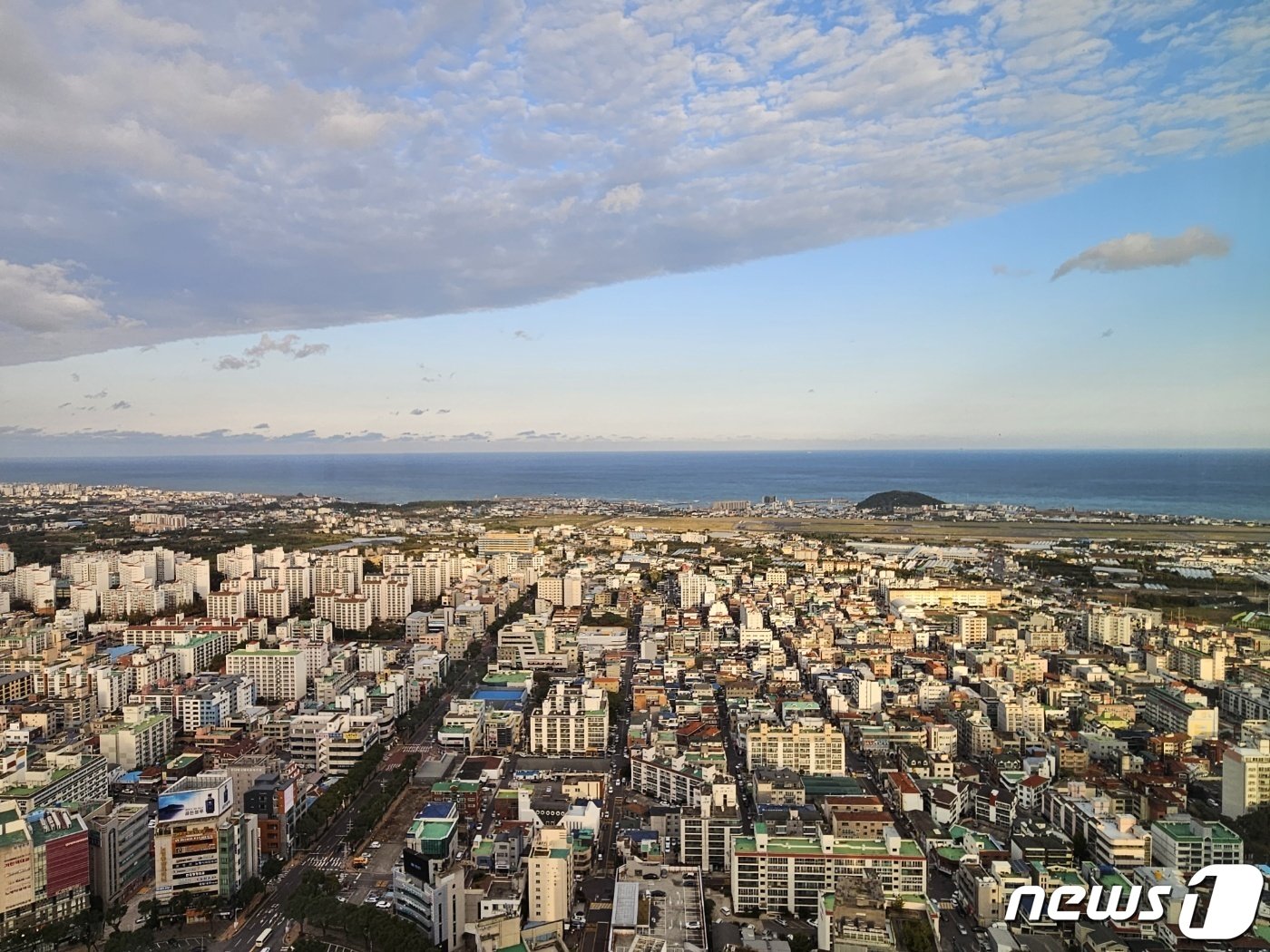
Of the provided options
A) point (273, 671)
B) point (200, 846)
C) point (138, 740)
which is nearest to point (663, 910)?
point (200, 846)

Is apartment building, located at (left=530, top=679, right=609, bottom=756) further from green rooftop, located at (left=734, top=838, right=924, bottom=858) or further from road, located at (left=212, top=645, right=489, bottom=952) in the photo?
green rooftop, located at (left=734, top=838, right=924, bottom=858)

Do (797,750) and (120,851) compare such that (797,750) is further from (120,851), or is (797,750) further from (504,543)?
(504,543)

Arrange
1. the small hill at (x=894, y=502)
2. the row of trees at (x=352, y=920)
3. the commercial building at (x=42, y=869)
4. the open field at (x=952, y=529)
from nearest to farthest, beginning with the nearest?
the row of trees at (x=352, y=920) < the commercial building at (x=42, y=869) < the open field at (x=952, y=529) < the small hill at (x=894, y=502)

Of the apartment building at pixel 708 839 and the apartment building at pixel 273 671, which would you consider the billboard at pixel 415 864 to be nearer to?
the apartment building at pixel 708 839

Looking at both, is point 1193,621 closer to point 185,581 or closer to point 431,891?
point 431,891

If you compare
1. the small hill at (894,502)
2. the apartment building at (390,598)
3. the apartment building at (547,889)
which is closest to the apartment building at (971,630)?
the apartment building at (547,889)
